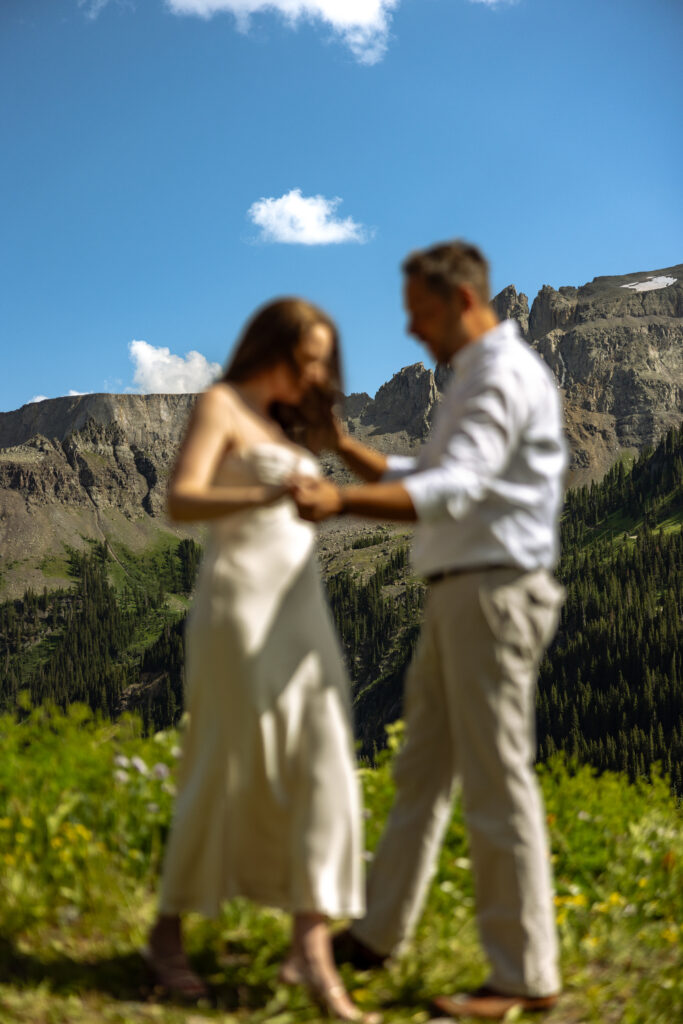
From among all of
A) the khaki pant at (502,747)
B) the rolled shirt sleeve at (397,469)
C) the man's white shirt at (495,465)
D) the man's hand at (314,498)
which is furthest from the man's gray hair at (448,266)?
the khaki pant at (502,747)

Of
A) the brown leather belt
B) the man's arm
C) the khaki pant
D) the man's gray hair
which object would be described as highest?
the man's gray hair

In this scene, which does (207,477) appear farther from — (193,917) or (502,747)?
(193,917)

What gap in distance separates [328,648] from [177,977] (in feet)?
5.29

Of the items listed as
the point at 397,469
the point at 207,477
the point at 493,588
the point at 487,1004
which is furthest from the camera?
the point at 397,469

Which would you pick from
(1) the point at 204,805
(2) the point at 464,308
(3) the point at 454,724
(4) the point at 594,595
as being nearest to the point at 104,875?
(1) the point at 204,805

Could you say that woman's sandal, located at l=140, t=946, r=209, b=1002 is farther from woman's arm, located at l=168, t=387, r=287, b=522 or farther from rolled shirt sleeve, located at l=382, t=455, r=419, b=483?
rolled shirt sleeve, located at l=382, t=455, r=419, b=483

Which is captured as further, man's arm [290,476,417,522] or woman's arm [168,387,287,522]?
woman's arm [168,387,287,522]

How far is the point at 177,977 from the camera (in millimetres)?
4254

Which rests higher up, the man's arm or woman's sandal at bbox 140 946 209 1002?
the man's arm

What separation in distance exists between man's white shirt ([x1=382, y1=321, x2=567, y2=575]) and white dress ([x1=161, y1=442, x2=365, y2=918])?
62 centimetres

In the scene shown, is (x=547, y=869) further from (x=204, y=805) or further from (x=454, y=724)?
(x=204, y=805)

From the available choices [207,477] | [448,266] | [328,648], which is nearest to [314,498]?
[207,477]

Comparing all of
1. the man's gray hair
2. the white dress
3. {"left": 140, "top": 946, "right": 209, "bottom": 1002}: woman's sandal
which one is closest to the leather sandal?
the white dress

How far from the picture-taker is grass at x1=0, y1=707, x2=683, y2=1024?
4.36m
